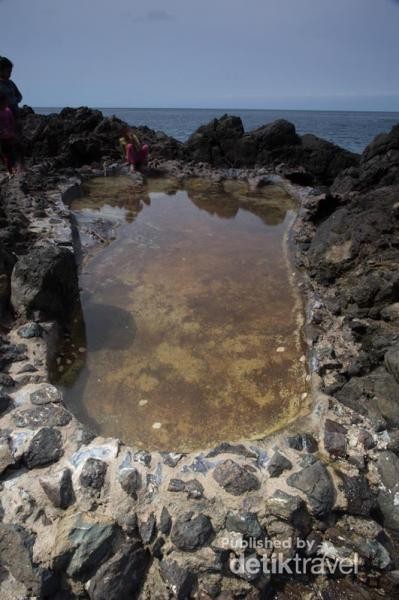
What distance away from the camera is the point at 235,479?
361 cm

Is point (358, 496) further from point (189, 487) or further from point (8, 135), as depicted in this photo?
point (8, 135)

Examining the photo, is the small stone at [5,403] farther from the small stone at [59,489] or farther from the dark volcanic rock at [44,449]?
the small stone at [59,489]

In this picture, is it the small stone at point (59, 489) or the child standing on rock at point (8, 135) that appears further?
the child standing on rock at point (8, 135)

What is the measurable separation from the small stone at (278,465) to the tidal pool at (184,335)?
0.76 metres

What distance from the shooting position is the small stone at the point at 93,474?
3530 mm

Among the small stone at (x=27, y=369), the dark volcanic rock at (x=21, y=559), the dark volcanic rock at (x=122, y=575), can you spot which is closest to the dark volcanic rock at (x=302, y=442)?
the dark volcanic rock at (x=122, y=575)

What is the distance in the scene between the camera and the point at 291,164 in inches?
773

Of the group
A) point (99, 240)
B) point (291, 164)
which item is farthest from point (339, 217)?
point (291, 164)

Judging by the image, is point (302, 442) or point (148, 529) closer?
point (148, 529)

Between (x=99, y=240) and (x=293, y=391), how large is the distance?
6994 mm

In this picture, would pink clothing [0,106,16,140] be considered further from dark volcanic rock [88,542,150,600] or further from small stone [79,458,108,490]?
dark volcanic rock [88,542,150,600]

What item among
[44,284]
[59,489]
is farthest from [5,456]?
[44,284]

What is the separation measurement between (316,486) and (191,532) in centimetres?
126

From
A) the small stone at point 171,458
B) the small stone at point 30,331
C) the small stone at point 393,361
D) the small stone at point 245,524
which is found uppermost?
the small stone at point 393,361
